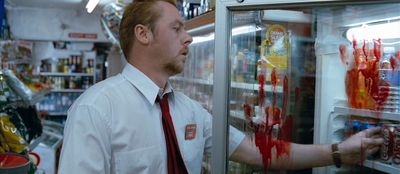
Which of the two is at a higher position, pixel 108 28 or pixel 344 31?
pixel 108 28

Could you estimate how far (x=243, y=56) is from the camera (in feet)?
5.11

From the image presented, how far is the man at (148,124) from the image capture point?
1.46 m

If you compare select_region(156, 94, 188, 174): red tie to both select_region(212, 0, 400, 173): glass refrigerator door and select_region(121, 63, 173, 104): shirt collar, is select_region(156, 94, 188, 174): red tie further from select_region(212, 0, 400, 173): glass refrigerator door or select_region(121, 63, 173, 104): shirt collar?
select_region(212, 0, 400, 173): glass refrigerator door

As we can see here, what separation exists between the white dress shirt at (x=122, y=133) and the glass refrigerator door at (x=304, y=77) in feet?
0.52

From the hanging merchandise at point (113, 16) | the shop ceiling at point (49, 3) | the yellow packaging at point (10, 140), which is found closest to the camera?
the yellow packaging at point (10, 140)

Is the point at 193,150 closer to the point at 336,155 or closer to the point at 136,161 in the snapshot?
the point at 136,161

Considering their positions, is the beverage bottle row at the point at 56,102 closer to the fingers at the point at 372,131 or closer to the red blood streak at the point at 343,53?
the red blood streak at the point at 343,53

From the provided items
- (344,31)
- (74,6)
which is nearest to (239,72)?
(344,31)

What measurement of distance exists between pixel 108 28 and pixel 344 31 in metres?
4.62

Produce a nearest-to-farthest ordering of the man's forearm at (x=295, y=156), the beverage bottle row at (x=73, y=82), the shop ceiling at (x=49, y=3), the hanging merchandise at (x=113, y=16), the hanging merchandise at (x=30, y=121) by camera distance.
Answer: the man's forearm at (x=295, y=156) < the hanging merchandise at (x=30, y=121) < the hanging merchandise at (x=113, y=16) < the shop ceiling at (x=49, y=3) < the beverage bottle row at (x=73, y=82)

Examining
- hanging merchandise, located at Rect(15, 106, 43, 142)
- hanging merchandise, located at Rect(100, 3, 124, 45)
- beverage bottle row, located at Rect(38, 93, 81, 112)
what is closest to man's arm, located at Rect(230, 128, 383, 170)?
hanging merchandise, located at Rect(15, 106, 43, 142)

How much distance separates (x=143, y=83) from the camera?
1660mm

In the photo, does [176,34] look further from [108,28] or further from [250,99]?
[108,28]

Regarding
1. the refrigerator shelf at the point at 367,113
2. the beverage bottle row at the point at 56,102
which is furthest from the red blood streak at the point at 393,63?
the beverage bottle row at the point at 56,102
